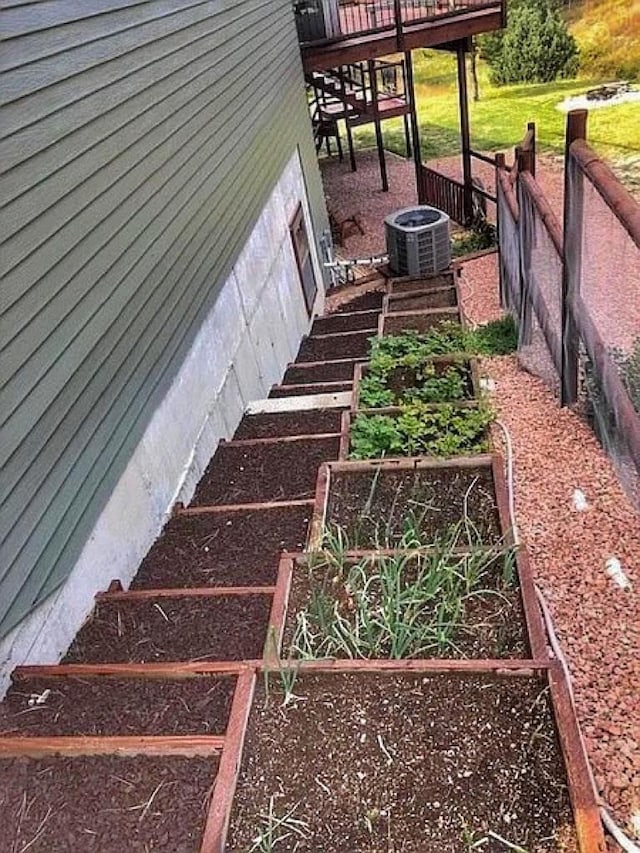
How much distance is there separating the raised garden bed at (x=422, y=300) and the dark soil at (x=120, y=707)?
5.54 meters

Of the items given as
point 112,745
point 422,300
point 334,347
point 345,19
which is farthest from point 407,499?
point 345,19

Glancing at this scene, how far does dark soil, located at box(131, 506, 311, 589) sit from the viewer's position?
10.5 feet

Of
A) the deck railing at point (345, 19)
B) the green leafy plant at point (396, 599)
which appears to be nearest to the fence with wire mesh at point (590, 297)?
the green leafy plant at point (396, 599)

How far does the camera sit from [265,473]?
14.0 feet

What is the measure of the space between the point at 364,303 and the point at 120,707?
8.13 m

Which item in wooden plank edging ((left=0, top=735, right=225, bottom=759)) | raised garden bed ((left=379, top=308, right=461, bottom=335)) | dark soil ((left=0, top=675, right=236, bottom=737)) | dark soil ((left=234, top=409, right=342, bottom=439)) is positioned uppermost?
wooden plank edging ((left=0, top=735, right=225, bottom=759))

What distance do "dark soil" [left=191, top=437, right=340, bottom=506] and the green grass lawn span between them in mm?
12524

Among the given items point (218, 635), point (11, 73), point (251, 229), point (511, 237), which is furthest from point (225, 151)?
point (218, 635)

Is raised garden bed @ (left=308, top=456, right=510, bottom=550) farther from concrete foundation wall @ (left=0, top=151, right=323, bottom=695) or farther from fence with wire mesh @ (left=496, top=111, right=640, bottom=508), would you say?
concrete foundation wall @ (left=0, top=151, right=323, bottom=695)

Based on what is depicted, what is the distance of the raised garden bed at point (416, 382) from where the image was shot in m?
4.55

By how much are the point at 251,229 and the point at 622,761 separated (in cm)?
530

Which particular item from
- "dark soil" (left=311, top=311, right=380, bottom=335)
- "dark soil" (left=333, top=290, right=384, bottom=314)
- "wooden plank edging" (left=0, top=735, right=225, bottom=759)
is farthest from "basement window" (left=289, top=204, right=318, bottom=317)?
"wooden plank edging" (left=0, top=735, right=225, bottom=759)

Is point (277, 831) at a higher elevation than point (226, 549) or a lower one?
higher

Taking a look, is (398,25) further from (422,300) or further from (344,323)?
(422,300)
